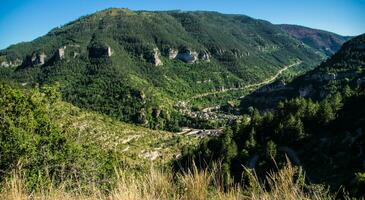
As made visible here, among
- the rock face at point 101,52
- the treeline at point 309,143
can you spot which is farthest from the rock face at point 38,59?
the treeline at point 309,143

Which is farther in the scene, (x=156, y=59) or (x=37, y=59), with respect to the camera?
(x=156, y=59)

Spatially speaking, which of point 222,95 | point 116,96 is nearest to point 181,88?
point 222,95

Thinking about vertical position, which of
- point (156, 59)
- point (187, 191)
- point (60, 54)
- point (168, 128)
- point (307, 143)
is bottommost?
point (168, 128)

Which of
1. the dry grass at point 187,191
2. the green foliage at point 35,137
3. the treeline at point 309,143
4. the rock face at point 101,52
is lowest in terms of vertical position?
the treeline at point 309,143

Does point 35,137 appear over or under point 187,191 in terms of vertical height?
under

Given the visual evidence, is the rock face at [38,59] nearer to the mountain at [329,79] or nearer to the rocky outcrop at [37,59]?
the rocky outcrop at [37,59]

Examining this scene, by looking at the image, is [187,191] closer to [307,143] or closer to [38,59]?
[307,143]

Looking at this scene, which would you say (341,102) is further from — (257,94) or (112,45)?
(112,45)

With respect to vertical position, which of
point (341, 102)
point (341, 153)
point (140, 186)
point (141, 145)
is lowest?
point (141, 145)

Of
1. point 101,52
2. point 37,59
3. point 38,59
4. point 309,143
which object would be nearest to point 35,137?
point 309,143
